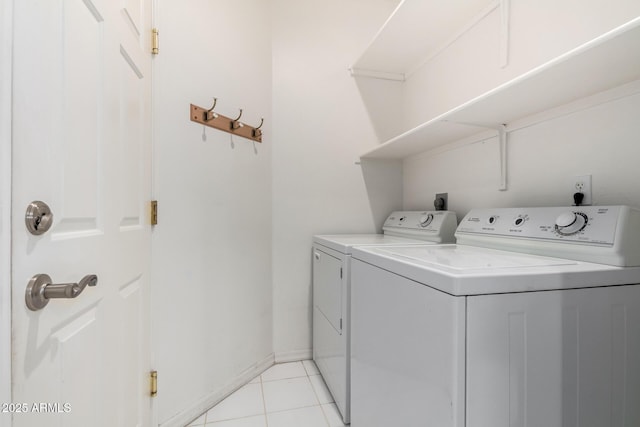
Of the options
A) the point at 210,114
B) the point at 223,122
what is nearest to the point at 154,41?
the point at 210,114

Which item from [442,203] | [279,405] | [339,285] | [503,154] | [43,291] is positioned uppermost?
[503,154]

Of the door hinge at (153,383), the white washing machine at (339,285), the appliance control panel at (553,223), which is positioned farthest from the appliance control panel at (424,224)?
the door hinge at (153,383)

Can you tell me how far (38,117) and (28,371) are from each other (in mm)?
539

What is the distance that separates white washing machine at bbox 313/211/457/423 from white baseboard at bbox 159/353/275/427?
381mm

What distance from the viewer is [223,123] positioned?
1.76m

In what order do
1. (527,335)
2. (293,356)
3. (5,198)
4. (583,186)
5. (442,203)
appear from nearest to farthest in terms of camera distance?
(5,198) < (527,335) < (583,186) < (442,203) < (293,356)

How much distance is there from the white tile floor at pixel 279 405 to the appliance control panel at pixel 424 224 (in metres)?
1.14

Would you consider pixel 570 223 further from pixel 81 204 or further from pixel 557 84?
pixel 81 204

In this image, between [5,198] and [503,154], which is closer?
[5,198]

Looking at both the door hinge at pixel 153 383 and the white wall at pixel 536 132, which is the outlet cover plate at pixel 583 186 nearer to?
the white wall at pixel 536 132

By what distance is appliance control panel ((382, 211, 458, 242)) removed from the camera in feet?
5.46

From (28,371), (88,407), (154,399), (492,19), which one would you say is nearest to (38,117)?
(28,371)

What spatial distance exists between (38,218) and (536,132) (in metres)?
1.75

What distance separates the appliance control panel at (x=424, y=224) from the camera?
166 cm
